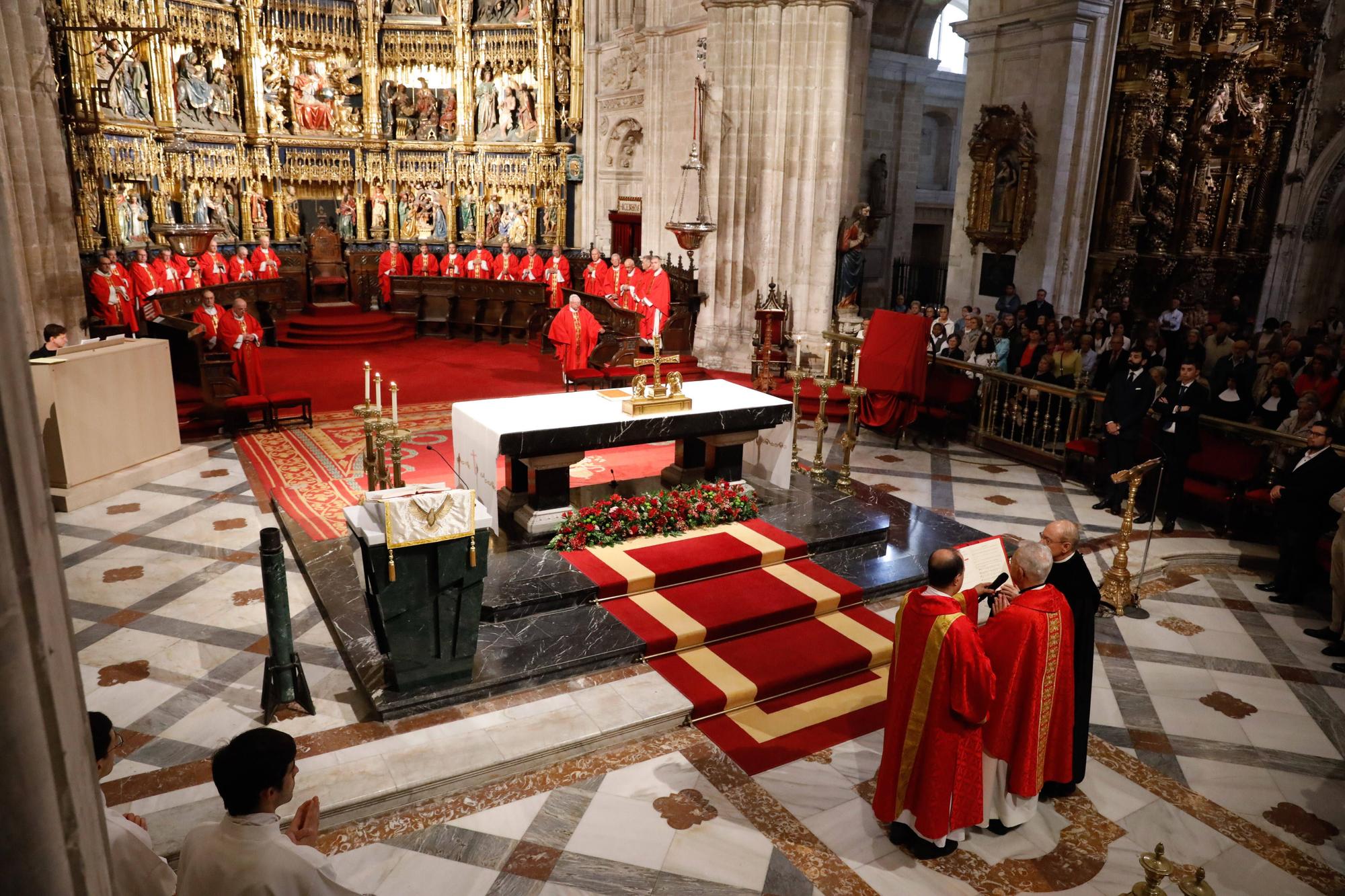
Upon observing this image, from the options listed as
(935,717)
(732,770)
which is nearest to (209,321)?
(732,770)

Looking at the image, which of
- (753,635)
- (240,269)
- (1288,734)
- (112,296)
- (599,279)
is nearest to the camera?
(1288,734)

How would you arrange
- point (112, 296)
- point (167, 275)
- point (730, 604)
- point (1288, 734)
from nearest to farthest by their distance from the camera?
1. point (1288, 734)
2. point (730, 604)
3. point (112, 296)
4. point (167, 275)

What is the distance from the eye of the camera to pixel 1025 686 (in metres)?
4.33

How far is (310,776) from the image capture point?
15.3 ft

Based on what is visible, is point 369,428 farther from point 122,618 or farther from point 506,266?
point 506,266

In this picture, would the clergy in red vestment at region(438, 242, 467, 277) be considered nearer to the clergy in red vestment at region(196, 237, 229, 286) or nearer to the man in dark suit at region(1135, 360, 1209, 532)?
the clergy in red vestment at region(196, 237, 229, 286)

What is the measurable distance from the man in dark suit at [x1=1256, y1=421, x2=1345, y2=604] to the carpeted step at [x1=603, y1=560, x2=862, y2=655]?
3581 millimetres

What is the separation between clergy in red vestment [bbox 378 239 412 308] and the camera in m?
18.7

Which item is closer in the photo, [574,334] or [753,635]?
[753,635]

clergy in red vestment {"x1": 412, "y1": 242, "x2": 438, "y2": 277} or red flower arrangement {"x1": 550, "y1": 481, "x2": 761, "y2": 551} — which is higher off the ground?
clergy in red vestment {"x1": 412, "y1": 242, "x2": 438, "y2": 277}

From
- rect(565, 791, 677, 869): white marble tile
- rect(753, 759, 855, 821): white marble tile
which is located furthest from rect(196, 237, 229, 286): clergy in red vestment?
rect(753, 759, 855, 821): white marble tile

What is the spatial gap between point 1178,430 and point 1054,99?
25.4ft

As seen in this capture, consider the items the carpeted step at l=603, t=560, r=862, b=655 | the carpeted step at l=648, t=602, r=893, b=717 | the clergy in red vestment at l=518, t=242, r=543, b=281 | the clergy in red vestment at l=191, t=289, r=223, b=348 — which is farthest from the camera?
the clergy in red vestment at l=518, t=242, r=543, b=281

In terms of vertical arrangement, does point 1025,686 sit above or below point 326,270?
below
